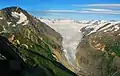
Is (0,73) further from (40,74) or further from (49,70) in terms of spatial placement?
(49,70)

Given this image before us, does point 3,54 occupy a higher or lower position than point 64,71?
higher

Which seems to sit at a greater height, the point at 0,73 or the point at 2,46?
the point at 2,46

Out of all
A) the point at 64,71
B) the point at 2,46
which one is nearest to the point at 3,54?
the point at 2,46

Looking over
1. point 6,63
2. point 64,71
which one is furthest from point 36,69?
point 64,71

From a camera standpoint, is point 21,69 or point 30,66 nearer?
point 21,69

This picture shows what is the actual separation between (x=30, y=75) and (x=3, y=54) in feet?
2.79

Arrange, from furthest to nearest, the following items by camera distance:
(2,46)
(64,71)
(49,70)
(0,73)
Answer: (64,71)
(49,70)
(2,46)
(0,73)

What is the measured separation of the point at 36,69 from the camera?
26.6 feet

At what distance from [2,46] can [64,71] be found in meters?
2.29

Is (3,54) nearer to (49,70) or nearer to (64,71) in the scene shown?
(49,70)

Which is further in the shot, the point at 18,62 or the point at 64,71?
the point at 64,71

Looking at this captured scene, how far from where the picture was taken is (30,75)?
7.70 metres

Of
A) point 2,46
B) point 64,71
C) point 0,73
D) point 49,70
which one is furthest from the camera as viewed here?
point 64,71

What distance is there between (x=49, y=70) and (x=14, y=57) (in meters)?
1.23
